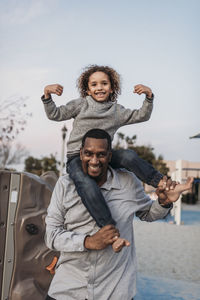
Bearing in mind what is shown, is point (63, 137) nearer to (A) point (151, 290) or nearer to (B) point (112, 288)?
(A) point (151, 290)

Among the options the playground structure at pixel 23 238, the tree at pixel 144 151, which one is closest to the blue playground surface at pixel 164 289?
the playground structure at pixel 23 238

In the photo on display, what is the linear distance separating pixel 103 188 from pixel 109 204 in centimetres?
10

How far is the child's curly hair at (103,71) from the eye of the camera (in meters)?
2.54

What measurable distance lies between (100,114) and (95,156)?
0.41m

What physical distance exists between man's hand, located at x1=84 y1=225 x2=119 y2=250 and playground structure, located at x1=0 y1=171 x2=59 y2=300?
1.79m

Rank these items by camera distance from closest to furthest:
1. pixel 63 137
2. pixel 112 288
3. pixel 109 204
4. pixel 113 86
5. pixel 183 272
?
pixel 112 288
pixel 109 204
pixel 113 86
pixel 183 272
pixel 63 137

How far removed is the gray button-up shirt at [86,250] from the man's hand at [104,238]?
7 centimetres

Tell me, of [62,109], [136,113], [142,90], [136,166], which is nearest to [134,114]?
[136,113]

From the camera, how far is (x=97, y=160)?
2047mm

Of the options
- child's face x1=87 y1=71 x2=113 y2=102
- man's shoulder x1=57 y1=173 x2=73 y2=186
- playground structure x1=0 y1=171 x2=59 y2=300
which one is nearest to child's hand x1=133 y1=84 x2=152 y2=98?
child's face x1=87 y1=71 x2=113 y2=102

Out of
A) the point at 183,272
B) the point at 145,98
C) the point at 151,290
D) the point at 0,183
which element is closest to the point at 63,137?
the point at 183,272

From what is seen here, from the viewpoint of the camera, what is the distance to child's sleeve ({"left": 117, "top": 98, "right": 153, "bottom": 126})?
2.35 m

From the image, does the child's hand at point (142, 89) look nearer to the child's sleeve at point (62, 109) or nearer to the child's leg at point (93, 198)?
the child's sleeve at point (62, 109)

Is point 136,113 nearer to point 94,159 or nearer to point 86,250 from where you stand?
point 94,159
